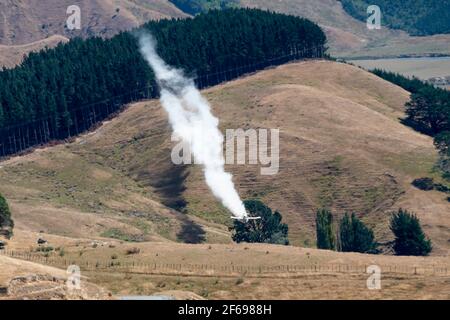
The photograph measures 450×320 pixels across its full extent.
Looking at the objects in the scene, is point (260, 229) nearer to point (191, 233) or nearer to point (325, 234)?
point (325, 234)

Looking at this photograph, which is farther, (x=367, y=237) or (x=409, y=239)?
(x=367, y=237)

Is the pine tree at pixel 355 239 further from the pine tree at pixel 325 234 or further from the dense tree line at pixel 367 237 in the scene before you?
the pine tree at pixel 325 234

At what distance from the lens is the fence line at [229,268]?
390 ft

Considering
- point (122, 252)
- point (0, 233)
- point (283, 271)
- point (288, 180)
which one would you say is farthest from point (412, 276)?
point (288, 180)

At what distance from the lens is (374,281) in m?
113

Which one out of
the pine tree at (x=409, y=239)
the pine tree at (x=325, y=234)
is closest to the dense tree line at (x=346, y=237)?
the pine tree at (x=325, y=234)

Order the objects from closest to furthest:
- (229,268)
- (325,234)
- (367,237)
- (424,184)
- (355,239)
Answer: (229,268), (325,234), (355,239), (367,237), (424,184)

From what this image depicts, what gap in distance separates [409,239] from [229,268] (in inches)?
1701

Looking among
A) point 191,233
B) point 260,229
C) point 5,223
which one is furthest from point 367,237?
point 5,223

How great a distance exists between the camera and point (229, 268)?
121875mm

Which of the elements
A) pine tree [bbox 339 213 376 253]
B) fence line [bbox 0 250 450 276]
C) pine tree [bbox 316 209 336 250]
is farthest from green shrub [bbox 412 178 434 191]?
fence line [bbox 0 250 450 276]

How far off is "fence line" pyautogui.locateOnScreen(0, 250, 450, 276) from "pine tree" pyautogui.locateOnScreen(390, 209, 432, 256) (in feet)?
115

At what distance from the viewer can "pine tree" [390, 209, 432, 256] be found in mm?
156625
